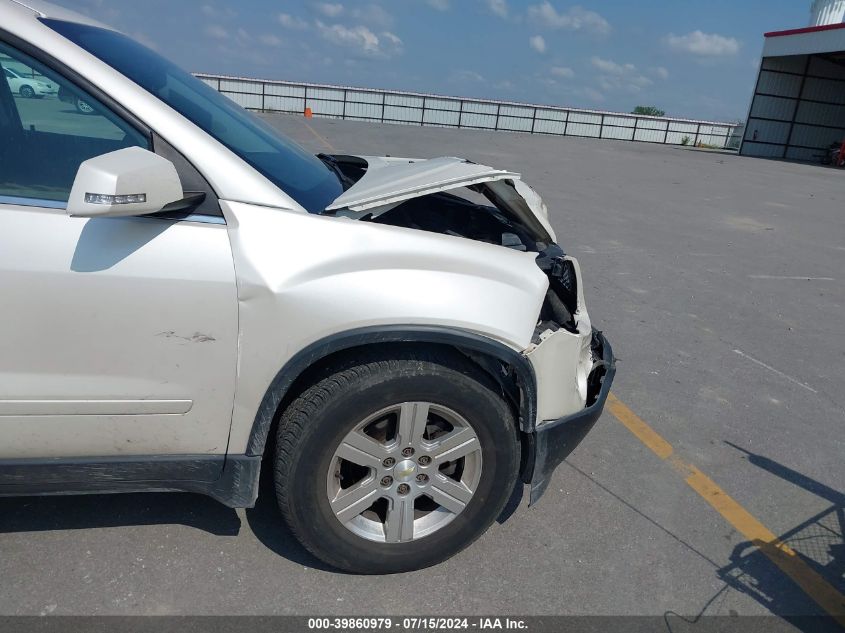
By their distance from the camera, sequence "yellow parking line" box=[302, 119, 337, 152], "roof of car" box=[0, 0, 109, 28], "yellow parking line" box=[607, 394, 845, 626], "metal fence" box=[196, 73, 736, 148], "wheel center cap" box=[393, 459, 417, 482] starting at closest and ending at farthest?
"roof of car" box=[0, 0, 109, 28]
"wheel center cap" box=[393, 459, 417, 482]
"yellow parking line" box=[607, 394, 845, 626]
"yellow parking line" box=[302, 119, 337, 152]
"metal fence" box=[196, 73, 736, 148]

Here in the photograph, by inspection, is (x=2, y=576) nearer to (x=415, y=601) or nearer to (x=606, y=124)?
(x=415, y=601)

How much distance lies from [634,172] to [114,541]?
1811 cm

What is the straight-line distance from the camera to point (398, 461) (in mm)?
2311

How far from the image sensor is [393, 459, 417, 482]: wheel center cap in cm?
232

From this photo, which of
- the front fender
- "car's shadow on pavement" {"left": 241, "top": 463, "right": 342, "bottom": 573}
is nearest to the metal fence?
"car's shadow on pavement" {"left": 241, "top": 463, "right": 342, "bottom": 573}

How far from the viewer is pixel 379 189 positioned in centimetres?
244

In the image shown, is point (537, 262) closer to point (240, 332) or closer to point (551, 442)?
point (551, 442)

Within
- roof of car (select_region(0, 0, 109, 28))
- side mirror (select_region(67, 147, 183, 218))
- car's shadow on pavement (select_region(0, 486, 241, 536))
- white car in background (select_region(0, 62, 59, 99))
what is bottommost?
car's shadow on pavement (select_region(0, 486, 241, 536))

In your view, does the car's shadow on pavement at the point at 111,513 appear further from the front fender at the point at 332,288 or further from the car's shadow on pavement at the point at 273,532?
the front fender at the point at 332,288

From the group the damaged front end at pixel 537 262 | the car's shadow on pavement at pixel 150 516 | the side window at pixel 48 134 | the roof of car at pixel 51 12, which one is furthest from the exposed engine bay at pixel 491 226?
the roof of car at pixel 51 12

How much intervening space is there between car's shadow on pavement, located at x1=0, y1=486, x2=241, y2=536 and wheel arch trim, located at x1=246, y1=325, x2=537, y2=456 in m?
0.67

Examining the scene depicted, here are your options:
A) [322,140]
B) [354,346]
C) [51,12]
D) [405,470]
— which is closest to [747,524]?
[405,470]

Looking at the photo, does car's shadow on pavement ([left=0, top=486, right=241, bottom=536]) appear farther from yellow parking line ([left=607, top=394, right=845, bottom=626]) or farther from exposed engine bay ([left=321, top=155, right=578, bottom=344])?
yellow parking line ([left=607, top=394, right=845, bottom=626])

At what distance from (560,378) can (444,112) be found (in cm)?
3080
